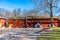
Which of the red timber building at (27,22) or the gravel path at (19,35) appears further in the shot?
the red timber building at (27,22)

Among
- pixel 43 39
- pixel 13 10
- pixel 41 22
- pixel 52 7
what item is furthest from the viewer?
pixel 13 10

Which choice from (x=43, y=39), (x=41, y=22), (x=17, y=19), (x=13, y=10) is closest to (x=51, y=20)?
(x=41, y=22)

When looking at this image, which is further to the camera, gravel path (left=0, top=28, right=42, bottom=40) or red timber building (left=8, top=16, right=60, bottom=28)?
red timber building (left=8, top=16, right=60, bottom=28)

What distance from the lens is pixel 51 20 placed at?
18.5 meters

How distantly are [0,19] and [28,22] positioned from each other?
140 inches

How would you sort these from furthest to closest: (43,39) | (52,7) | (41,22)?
(52,7), (41,22), (43,39)

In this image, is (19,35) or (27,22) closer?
(19,35)

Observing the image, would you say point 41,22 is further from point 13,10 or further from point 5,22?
point 13,10

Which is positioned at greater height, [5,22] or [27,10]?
[27,10]

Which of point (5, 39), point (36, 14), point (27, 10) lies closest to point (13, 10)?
point (27, 10)

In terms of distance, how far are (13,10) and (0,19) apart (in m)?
8.84

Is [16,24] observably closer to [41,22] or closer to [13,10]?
[41,22]

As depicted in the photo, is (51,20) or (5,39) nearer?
(5,39)

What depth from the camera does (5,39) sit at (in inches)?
248
